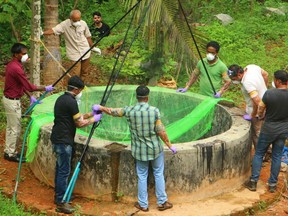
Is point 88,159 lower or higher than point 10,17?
lower

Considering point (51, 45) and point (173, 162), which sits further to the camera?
point (51, 45)

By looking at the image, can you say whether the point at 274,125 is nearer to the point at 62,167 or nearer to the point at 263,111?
the point at 263,111

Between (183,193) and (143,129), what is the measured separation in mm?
1128

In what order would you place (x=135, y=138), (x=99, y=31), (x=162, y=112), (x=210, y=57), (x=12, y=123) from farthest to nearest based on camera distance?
(x=99, y=31) → (x=162, y=112) → (x=210, y=57) → (x=12, y=123) → (x=135, y=138)

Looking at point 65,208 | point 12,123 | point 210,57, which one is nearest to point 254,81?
point 210,57

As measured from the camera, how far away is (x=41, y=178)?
7500 millimetres

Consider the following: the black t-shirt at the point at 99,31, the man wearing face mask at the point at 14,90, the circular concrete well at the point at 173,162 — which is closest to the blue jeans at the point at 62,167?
the circular concrete well at the point at 173,162

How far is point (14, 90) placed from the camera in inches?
308

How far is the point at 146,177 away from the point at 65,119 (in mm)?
1217

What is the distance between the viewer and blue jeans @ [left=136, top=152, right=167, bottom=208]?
21.4 ft

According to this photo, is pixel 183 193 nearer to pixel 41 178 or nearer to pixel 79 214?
pixel 79 214

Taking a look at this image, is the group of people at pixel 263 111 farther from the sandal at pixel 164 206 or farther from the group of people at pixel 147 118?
the sandal at pixel 164 206

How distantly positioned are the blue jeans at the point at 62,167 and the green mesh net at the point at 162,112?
3.09 ft

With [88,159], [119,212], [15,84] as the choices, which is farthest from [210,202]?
[15,84]
